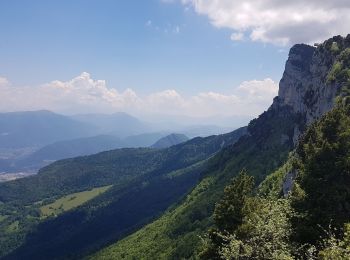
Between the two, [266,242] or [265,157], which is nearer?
[266,242]

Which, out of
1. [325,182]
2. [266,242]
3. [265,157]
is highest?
[325,182]

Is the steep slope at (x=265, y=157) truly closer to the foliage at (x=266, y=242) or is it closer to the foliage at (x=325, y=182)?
the foliage at (x=325, y=182)

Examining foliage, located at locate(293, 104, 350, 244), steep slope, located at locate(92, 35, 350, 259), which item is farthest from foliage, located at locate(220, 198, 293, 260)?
steep slope, located at locate(92, 35, 350, 259)

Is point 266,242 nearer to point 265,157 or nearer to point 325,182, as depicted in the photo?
point 325,182

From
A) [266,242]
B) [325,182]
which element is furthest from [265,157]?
[266,242]

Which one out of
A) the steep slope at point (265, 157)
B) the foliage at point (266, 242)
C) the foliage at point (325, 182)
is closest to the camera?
the foliage at point (266, 242)

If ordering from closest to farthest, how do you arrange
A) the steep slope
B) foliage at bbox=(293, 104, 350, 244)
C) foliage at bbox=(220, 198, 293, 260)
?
foliage at bbox=(220, 198, 293, 260)
foliage at bbox=(293, 104, 350, 244)
the steep slope

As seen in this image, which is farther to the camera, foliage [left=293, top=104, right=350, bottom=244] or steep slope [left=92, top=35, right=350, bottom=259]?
steep slope [left=92, top=35, right=350, bottom=259]

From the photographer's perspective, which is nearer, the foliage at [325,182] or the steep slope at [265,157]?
the foliage at [325,182]

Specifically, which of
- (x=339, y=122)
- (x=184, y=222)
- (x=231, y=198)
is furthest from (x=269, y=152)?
(x=231, y=198)

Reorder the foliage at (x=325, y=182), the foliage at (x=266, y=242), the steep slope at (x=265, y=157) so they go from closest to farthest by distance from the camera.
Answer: the foliage at (x=266, y=242)
the foliage at (x=325, y=182)
the steep slope at (x=265, y=157)

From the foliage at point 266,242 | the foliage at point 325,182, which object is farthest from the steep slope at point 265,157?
the foliage at point 266,242

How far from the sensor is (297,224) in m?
48.2

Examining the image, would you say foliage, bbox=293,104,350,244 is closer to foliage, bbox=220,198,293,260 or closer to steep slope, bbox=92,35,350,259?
foliage, bbox=220,198,293,260
